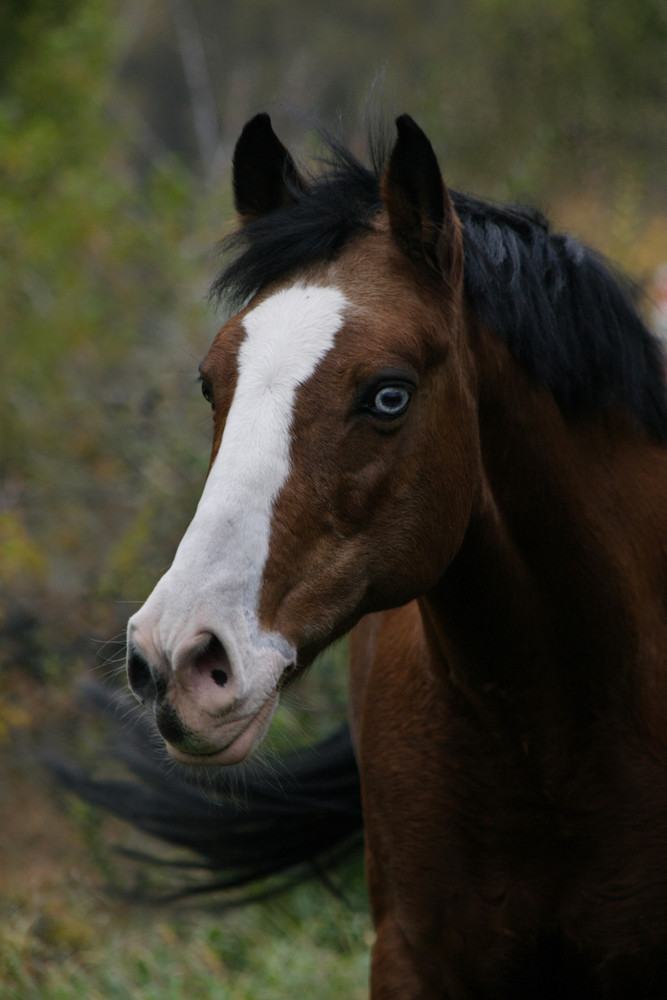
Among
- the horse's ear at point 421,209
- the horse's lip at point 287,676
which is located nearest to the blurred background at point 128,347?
the horse's ear at point 421,209

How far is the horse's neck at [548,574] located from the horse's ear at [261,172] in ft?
2.23

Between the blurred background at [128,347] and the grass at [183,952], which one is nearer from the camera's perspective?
the grass at [183,952]

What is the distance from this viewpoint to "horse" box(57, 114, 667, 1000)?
208cm

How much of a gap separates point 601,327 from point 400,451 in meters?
0.67

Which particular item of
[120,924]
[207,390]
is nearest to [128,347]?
[120,924]

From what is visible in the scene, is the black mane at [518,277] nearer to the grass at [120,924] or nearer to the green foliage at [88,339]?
the grass at [120,924]

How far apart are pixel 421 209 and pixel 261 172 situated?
1.78 feet

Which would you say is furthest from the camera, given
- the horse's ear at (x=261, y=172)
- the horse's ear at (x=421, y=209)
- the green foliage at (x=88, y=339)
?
the green foliage at (x=88, y=339)

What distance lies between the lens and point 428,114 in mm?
9258

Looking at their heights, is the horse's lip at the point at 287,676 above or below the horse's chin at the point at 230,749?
above

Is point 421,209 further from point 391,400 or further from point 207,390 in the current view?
point 207,390

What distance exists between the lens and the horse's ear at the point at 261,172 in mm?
2586

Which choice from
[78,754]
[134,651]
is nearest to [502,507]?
[134,651]

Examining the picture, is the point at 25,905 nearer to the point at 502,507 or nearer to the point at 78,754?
the point at 78,754
